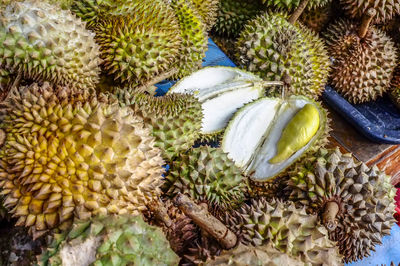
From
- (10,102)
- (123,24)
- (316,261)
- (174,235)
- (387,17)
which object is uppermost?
(387,17)

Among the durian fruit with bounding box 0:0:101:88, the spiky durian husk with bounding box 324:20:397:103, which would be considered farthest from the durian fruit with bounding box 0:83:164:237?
the spiky durian husk with bounding box 324:20:397:103

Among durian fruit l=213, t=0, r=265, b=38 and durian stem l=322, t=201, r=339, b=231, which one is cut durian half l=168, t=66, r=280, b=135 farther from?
durian fruit l=213, t=0, r=265, b=38

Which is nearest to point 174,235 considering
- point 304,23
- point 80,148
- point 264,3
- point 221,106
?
point 80,148

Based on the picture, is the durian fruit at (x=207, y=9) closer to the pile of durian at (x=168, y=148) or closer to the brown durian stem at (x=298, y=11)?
the pile of durian at (x=168, y=148)

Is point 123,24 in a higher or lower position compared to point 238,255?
higher

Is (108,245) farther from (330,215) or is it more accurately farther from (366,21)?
(366,21)

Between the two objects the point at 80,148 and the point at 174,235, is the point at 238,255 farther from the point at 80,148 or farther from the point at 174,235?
the point at 80,148

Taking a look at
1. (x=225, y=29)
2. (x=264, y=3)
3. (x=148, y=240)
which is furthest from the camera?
(x=225, y=29)

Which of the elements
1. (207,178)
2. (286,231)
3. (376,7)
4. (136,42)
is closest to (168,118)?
(207,178)
